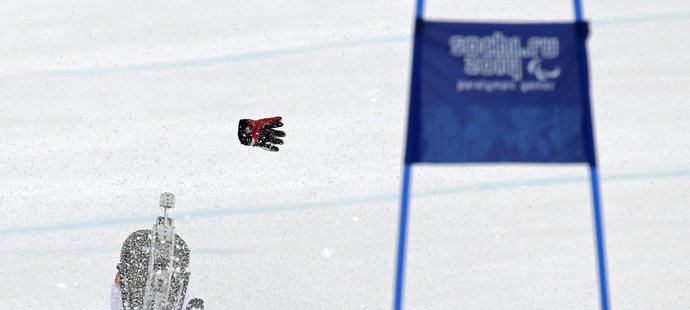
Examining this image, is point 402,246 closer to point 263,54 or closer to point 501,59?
point 501,59

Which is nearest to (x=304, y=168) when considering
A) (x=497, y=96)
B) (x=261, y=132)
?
(x=261, y=132)

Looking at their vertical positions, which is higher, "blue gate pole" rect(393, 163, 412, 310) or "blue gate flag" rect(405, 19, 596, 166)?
"blue gate flag" rect(405, 19, 596, 166)

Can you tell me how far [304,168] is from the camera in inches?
382

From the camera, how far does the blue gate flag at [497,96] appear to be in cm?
498

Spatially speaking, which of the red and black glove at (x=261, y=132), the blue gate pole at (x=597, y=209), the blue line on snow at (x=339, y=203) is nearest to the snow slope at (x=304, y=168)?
the blue line on snow at (x=339, y=203)

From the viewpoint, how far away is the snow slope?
28.3ft

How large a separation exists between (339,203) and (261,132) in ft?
2.93

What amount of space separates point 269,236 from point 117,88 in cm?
252

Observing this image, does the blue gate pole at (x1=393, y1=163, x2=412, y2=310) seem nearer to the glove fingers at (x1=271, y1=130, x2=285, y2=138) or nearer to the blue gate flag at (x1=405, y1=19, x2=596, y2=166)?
the blue gate flag at (x1=405, y1=19, x2=596, y2=166)

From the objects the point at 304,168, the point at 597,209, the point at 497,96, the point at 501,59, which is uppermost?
the point at 304,168

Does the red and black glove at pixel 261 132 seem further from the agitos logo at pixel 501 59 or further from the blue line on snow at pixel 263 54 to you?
the agitos logo at pixel 501 59

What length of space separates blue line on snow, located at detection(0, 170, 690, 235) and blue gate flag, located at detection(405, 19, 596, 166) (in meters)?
4.36

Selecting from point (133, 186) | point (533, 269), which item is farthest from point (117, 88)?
point (533, 269)

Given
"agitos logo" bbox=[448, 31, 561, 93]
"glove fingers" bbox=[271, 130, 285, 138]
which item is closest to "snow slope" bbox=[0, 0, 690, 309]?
"glove fingers" bbox=[271, 130, 285, 138]
